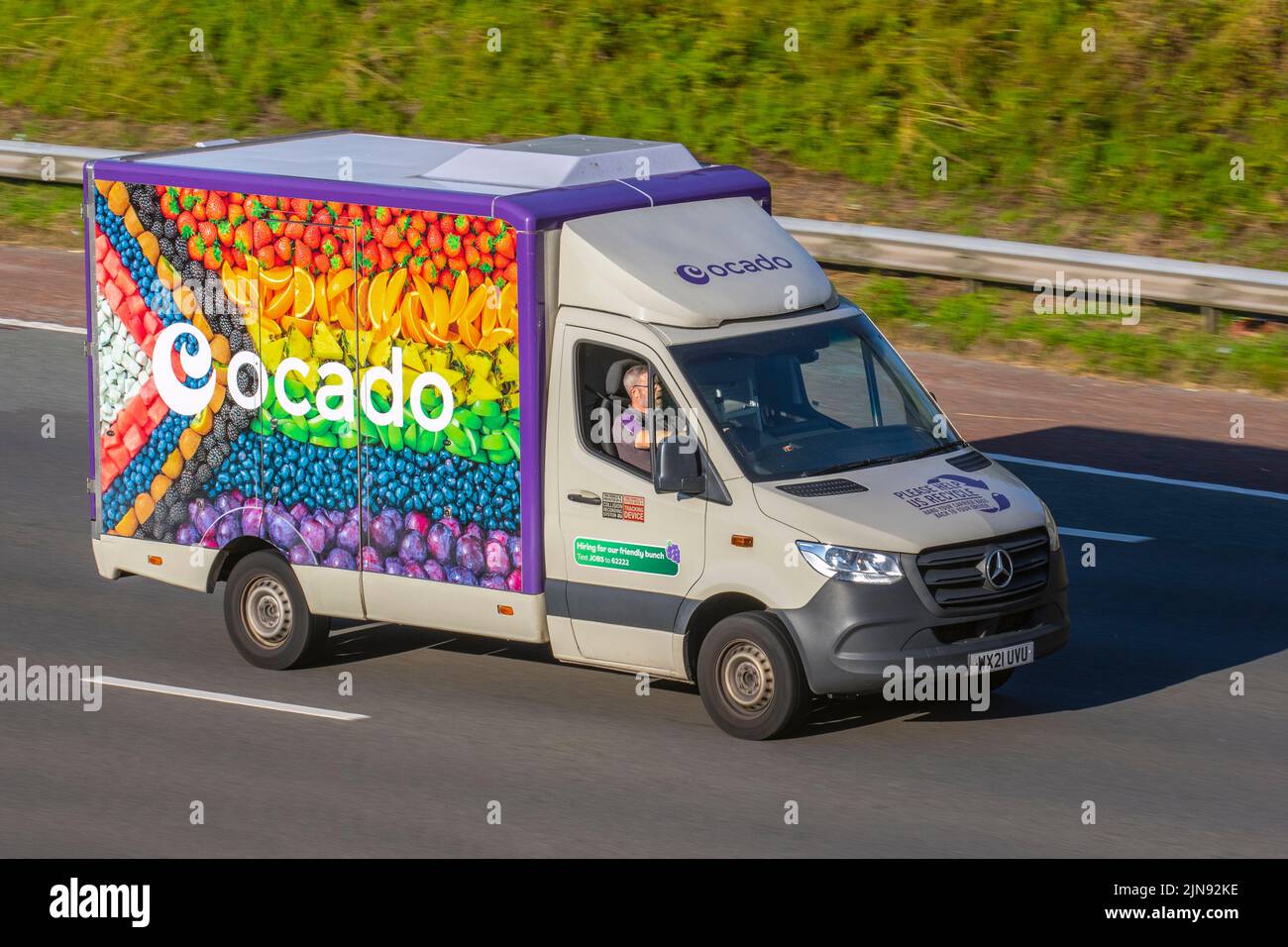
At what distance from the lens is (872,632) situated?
32.4 feet

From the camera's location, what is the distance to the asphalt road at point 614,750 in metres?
9.18

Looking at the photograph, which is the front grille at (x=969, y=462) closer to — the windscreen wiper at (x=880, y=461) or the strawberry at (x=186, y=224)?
the windscreen wiper at (x=880, y=461)

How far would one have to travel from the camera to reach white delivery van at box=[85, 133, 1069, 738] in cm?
1012

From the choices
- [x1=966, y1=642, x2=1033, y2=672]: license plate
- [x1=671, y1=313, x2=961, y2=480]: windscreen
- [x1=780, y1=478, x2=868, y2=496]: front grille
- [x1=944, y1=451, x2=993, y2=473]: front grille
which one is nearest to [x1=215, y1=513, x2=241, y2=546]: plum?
[x1=671, y1=313, x2=961, y2=480]: windscreen

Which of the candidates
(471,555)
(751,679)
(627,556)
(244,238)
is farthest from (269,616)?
(751,679)

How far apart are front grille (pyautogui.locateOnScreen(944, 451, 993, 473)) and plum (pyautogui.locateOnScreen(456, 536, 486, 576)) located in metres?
2.53

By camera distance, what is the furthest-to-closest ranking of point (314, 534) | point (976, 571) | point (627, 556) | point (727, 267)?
point (314, 534) → point (727, 267) → point (627, 556) → point (976, 571)

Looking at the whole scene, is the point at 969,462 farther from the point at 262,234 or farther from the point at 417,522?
the point at 262,234

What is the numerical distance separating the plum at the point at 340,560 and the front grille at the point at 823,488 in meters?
2.63

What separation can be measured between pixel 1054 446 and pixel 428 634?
6.05m

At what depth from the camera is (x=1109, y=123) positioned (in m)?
22.5

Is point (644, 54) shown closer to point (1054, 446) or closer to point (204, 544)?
point (1054, 446)

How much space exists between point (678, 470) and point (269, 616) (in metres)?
2.95

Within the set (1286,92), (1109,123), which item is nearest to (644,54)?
(1109,123)
